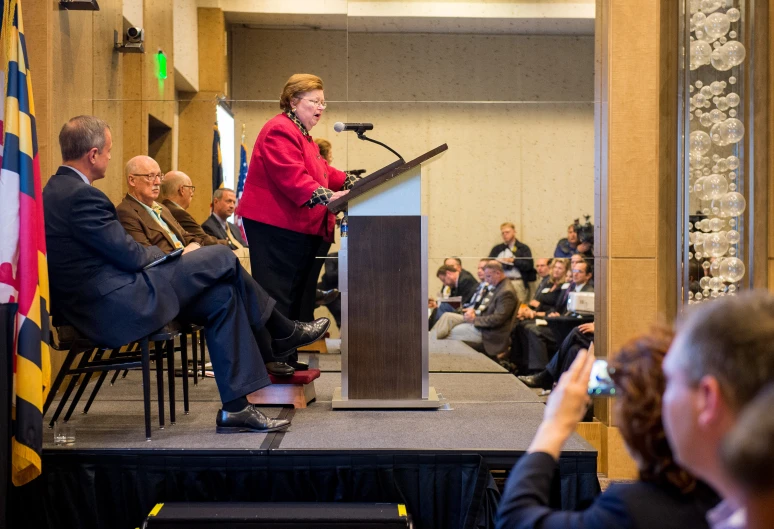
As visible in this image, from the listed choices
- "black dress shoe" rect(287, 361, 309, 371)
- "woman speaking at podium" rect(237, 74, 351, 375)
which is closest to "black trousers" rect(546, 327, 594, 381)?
"black dress shoe" rect(287, 361, 309, 371)

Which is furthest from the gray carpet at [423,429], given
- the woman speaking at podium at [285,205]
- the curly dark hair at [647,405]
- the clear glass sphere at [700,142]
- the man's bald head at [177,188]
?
the man's bald head at [177,188]

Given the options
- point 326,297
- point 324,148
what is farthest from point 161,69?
point 326,297

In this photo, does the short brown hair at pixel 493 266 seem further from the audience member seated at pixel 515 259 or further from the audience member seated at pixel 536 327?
the audience member seated at pixel 536 327

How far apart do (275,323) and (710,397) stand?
9.35 ft

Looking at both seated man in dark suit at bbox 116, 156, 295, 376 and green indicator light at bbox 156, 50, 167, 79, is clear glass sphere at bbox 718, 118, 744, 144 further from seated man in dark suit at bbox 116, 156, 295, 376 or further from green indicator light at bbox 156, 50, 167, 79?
green indicator light at bbox 156, 50, 167, 79

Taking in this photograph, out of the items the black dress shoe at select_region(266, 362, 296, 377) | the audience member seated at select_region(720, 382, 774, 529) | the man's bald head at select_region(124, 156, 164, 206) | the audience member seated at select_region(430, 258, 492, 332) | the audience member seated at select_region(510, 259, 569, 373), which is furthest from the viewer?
the audience member seated at select_region(430, 258, 492, 332)

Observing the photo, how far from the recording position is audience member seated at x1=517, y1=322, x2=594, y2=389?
16.5 feet

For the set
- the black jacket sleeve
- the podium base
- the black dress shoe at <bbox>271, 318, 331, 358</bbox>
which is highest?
the black jacket sleeve

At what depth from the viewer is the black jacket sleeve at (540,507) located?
116cm

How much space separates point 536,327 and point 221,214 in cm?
211

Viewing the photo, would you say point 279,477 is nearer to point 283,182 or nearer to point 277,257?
point 277,257

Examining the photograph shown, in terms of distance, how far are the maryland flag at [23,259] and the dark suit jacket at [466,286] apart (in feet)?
10.0

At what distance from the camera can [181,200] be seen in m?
5.25

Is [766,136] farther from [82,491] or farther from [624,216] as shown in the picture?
[82,491]
